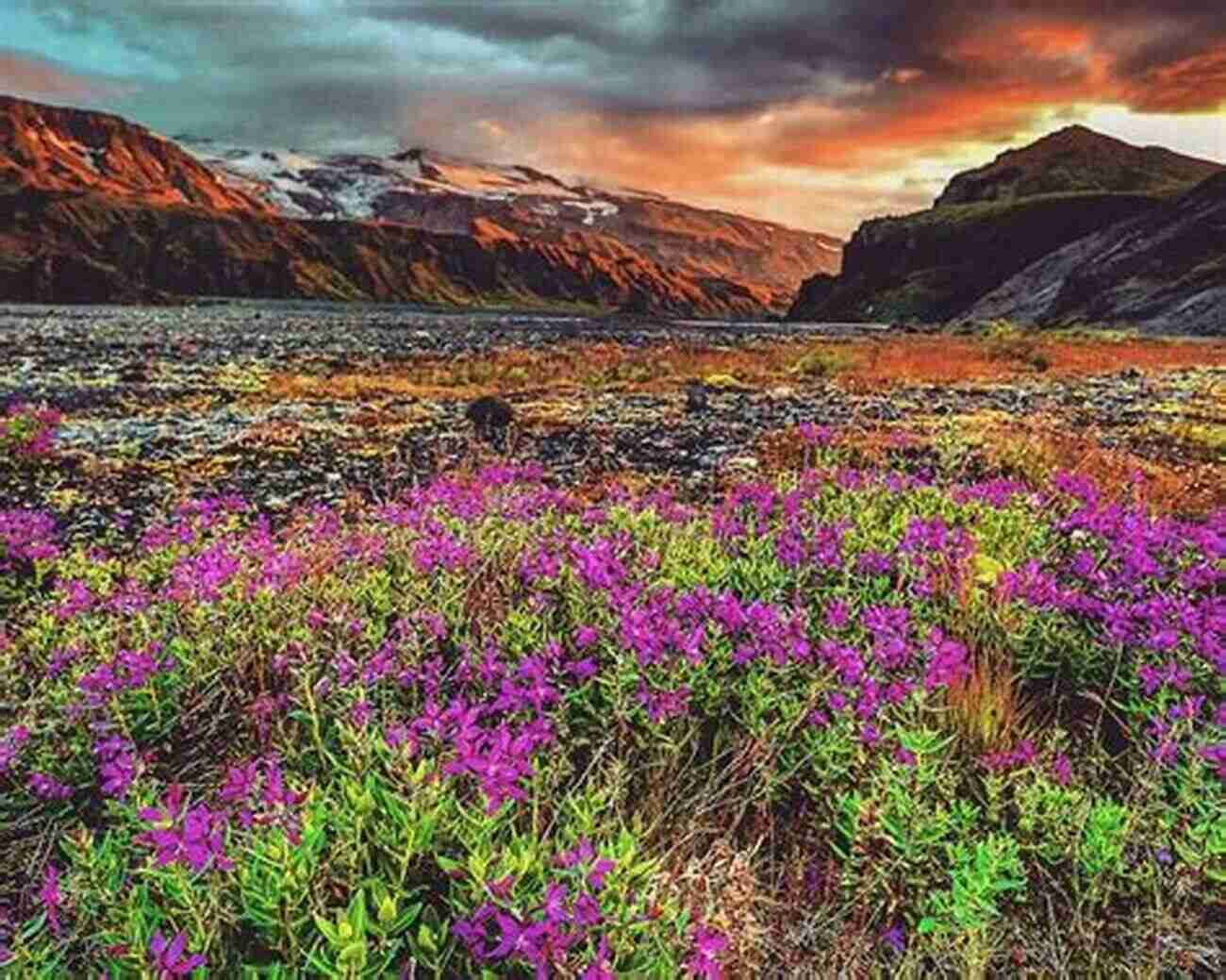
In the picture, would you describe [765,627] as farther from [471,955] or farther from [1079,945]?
[471,955]

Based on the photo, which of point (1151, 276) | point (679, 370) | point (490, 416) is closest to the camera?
point (490, 416)

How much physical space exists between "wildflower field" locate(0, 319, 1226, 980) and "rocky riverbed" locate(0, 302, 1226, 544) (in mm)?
5004

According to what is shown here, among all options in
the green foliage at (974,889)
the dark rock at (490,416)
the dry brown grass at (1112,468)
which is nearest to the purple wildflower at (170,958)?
the green foliage at (974,889)

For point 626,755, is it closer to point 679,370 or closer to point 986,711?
→ point 986,711

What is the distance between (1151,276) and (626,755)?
127m

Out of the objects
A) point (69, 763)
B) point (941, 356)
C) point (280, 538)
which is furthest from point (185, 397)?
point (941, 356)

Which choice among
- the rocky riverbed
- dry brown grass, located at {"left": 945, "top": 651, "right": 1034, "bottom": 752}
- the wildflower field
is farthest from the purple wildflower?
the rocky riverbed

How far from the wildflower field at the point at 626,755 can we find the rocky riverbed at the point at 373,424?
5.00 m

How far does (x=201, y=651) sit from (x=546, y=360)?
96.6 ft

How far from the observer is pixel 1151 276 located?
359 ft

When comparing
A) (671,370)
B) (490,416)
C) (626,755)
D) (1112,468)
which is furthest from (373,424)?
(671,370)

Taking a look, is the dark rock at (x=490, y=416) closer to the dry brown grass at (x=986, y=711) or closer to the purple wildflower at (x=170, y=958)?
the dry brown grass at (x=986, y=711)

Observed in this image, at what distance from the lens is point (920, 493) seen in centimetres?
784

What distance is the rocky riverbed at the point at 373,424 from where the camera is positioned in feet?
38.0
